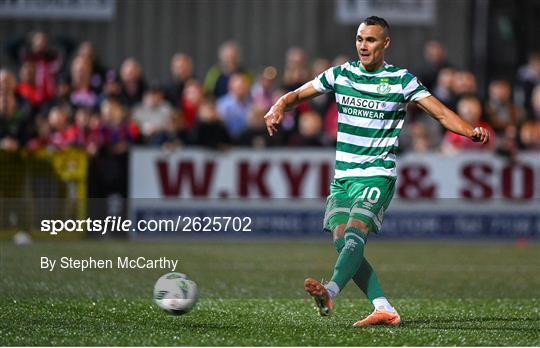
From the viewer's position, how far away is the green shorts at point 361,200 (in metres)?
8.46

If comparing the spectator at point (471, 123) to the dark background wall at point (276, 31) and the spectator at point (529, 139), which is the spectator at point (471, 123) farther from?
the dark background wall at point (276, 31)

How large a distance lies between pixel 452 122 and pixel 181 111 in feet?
32.2

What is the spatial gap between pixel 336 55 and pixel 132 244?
6564mm

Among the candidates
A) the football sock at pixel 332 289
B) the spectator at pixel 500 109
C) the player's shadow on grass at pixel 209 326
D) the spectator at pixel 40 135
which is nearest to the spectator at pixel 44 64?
the spectator at pixel 40 135

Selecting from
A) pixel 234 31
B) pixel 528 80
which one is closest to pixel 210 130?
pixel 234 31

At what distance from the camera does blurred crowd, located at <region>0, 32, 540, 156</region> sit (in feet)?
56.4

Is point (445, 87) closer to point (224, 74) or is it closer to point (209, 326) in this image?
point (224, 74)

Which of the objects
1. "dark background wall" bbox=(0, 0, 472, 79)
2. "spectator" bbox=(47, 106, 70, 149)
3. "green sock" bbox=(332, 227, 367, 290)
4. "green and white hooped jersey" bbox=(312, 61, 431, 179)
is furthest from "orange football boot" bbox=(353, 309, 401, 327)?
"dark background wall" bbox=(0, 0, 472, 79)

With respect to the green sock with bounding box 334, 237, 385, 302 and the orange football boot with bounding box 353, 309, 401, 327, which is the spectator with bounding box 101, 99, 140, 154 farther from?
the orange football boot with bounding box 353, 309, 401, 327

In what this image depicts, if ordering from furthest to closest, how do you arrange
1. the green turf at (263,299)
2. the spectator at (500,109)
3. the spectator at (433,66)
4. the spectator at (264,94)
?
the spectator at (433,66) < the spectator at (500,109) < the spectator at (264,94) < the green turf at (263,299)

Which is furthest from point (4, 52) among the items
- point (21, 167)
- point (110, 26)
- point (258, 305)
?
point (258, 305)

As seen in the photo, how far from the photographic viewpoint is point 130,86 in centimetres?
1773

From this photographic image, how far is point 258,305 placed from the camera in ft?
32.0

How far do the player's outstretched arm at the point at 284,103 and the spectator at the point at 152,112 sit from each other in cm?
878
